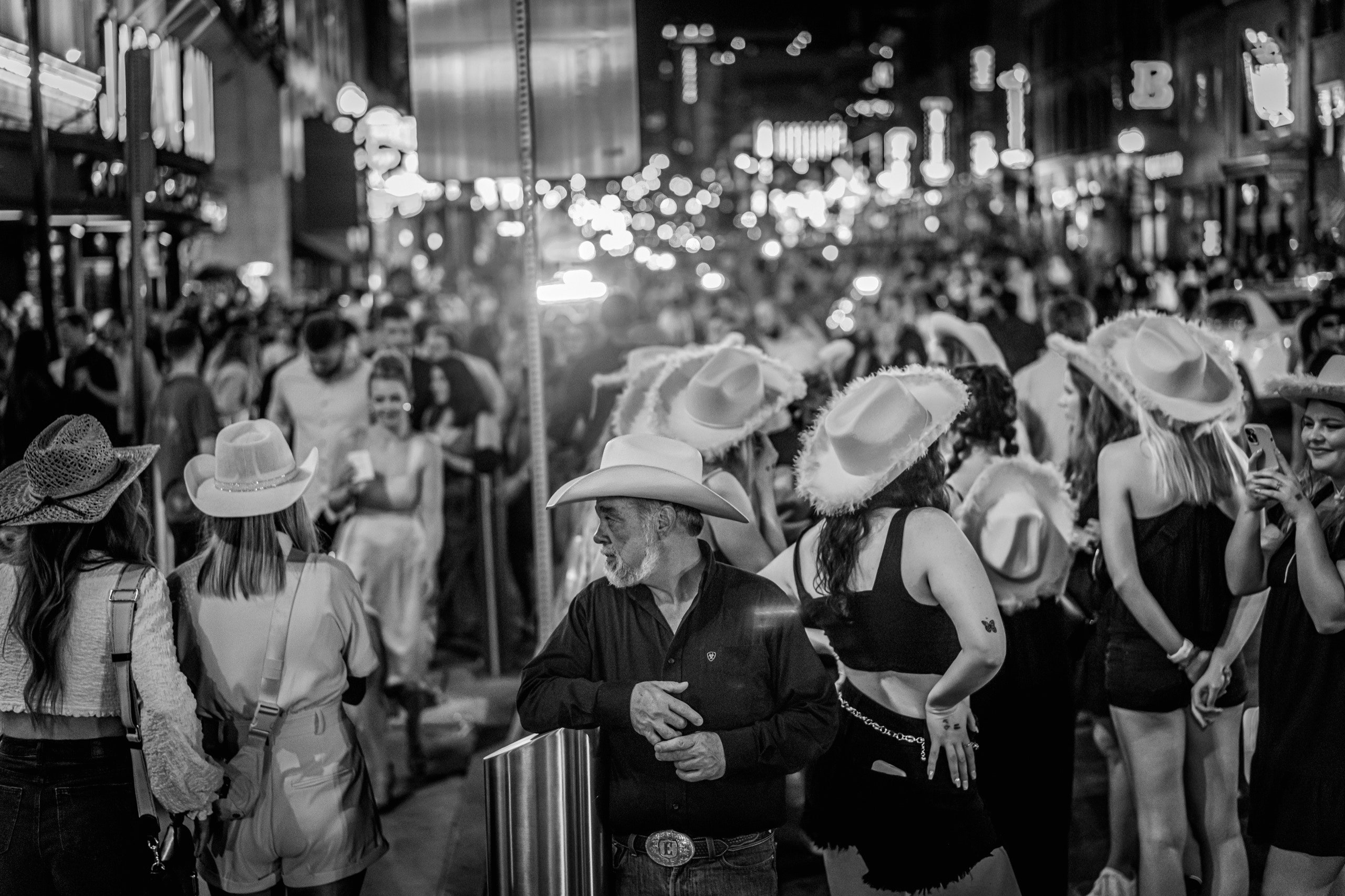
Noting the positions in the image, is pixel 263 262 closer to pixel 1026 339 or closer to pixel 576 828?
pixel 1026 339

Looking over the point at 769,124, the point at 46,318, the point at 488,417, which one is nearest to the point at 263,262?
the point at 46,318

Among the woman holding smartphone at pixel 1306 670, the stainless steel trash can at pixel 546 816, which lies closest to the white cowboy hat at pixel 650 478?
the stainless steel trash can at pixel 546 816

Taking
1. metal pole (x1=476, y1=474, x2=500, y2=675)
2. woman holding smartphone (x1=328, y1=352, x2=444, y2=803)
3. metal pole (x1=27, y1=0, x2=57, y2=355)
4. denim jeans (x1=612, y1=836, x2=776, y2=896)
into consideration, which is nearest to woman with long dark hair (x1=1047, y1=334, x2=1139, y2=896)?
denim jeans (x1=612, y1=836, x2=776, y2=896)

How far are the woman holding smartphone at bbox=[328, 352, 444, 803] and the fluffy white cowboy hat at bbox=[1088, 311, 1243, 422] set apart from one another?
12.6ft

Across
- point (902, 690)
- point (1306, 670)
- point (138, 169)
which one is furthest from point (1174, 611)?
point (138, 169)

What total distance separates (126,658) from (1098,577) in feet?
10.7

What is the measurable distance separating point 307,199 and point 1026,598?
29990 mm

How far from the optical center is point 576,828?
364cm

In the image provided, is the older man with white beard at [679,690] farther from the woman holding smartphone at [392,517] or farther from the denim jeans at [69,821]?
the woman holding smartphone at [392,517]

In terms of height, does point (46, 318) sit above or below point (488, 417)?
above

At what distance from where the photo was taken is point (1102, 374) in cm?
522

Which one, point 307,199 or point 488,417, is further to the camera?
point 307,199

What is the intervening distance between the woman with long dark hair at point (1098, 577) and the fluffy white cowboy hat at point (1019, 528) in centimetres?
21

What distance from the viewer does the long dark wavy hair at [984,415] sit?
543 cm
